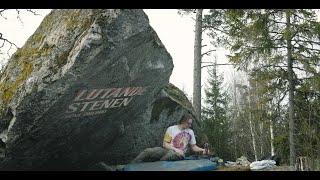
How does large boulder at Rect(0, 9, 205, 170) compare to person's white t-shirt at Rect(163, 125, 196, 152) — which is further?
person's white t-shirt at Rect(163, 125, 196, 152)

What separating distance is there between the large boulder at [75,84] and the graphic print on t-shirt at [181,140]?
110 cm

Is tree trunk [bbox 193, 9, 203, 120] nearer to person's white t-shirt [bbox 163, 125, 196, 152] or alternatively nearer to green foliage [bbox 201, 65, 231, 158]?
green foliage [bbox 201, 65, 231, 158]

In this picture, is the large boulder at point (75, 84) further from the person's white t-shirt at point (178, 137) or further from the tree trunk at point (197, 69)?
the tree trunk at point (197, 69)

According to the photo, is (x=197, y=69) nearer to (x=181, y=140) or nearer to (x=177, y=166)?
(x=181, y=140)

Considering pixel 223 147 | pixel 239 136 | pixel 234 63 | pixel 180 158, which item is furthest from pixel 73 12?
pixel 239 136

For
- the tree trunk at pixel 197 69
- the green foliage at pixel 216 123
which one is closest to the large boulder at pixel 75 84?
the tree trunk at pixel 197 69

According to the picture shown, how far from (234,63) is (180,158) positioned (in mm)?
5076

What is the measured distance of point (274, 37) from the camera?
956 cm

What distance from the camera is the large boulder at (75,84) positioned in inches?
206

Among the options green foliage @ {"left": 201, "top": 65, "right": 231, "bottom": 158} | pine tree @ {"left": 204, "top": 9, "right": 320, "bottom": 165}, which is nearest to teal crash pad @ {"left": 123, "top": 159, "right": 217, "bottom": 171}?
pine tree @ {"left": 204, "top": 9, "right": 320, "bottom": 165}

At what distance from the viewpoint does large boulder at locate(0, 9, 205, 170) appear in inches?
206

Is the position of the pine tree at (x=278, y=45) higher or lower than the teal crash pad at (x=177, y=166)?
higher

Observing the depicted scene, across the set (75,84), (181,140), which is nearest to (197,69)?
(181,140)
